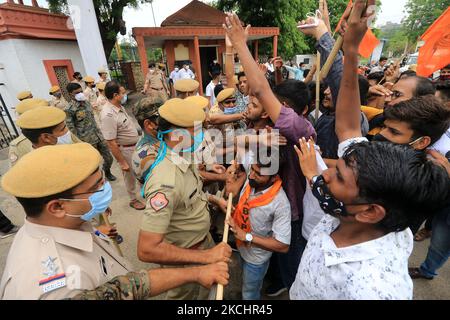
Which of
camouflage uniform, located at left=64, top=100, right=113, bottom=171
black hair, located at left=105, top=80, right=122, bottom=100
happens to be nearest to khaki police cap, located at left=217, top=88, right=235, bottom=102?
black hair, located at left=105, top=80, right=122, bottom=100

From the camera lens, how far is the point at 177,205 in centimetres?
168

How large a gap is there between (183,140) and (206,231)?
808 mm

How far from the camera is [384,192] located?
978 mm

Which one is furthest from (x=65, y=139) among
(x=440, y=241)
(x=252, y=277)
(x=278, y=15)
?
(x=278, y=15)

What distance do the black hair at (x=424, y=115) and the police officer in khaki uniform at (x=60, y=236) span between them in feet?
5.55

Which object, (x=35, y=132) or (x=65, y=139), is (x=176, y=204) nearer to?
(x=35, y=132)

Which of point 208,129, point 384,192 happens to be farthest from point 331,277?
point 208,129

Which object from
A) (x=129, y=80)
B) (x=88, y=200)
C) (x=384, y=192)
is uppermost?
(x=384, y=192)

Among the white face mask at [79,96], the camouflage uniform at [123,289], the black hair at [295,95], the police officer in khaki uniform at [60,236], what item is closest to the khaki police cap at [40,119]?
the police officer in khaki uniform at [60,236]

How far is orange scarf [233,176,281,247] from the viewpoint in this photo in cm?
170

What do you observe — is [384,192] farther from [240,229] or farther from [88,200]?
[88,200]

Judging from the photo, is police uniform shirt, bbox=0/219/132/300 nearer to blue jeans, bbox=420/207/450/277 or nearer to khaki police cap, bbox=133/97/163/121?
khaki police cap, bbox=133/97/163/121

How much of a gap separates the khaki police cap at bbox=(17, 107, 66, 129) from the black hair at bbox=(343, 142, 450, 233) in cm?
306

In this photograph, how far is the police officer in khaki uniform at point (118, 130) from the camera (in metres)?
3.65
